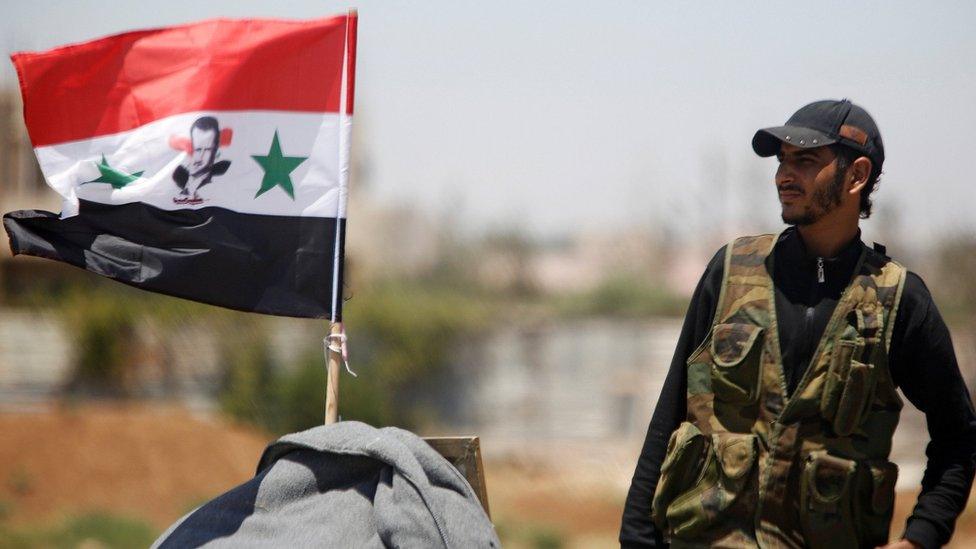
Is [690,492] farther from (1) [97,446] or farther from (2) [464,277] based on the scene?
(2) [464,277]

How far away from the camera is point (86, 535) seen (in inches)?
426

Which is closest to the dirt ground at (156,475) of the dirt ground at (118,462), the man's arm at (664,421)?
the dirt ground at (118,462)

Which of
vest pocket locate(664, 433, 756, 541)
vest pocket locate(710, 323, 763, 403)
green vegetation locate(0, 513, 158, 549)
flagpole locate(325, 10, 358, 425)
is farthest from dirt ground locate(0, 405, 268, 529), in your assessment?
vest pocket locate(710, 323, 763, 403)

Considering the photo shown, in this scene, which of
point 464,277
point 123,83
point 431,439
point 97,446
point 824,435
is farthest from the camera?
point 464,277

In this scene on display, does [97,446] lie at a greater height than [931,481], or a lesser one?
lesser

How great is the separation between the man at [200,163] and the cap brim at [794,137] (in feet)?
6.33

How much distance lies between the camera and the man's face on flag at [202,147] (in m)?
4.07

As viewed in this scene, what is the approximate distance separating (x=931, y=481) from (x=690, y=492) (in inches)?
24.8

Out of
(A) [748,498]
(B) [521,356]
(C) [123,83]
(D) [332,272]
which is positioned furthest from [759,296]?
(B) [521,356]

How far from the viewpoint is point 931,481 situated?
3.04 meters

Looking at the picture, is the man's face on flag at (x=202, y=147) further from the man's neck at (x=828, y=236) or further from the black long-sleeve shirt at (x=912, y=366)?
the man's neck at (x=828, y=236)

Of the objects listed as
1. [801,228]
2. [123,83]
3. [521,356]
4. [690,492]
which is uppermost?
[123,83]

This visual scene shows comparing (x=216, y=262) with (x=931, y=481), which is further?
(x=216, y=262)

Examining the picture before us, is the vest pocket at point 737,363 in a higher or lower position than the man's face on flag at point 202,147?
lower
